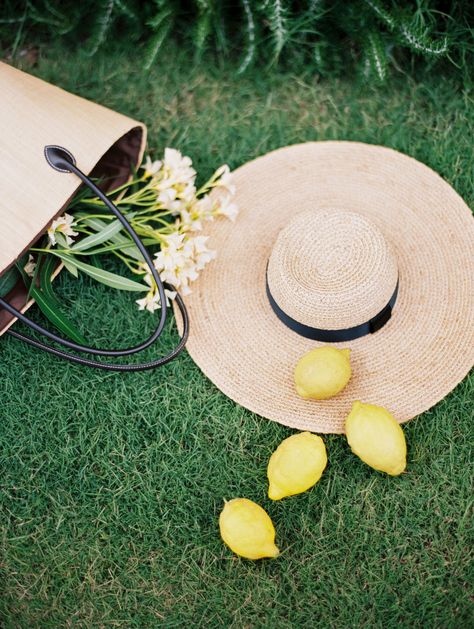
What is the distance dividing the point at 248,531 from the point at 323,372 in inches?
15.3

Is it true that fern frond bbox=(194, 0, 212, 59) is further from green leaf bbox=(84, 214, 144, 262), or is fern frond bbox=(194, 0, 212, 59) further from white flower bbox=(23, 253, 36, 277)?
white flower bbox=(23, 253, 36, 277)

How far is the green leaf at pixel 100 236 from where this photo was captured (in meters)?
1.59

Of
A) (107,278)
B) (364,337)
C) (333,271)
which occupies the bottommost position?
(364,337)

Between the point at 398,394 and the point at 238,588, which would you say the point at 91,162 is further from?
the point at 238,588

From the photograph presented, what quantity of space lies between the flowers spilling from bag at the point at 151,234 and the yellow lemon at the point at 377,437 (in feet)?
1.75

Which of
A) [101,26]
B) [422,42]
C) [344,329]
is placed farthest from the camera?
[101,26]

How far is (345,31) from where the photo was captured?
1907 mm

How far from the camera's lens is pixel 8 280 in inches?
61.8

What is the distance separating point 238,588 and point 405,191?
43.4 inches

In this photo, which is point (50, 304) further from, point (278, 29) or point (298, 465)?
point (278, 29)

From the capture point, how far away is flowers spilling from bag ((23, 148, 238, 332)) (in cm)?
153

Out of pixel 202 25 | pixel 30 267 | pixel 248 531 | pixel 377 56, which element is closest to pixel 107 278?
pixel 30 267

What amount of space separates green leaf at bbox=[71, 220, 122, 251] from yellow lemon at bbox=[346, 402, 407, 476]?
75 centimetres

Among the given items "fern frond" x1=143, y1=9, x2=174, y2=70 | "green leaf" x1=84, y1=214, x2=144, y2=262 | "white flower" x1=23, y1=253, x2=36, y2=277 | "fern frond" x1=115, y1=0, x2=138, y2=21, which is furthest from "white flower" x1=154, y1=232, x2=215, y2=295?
"fern frond" x1=115, y1=0, x2=138, y2=21
